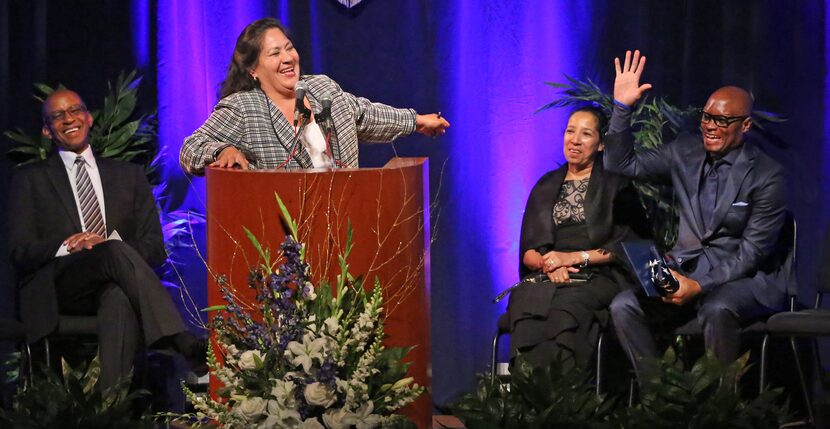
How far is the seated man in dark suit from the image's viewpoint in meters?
4.61

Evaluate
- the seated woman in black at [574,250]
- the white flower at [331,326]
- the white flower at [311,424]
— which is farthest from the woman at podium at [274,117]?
the white flower at [311,424]

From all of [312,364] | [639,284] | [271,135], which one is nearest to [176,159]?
[271,135]

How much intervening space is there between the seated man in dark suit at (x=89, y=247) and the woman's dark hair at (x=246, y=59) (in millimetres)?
813

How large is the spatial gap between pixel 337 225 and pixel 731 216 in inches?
80.8

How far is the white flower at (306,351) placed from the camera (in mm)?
3168

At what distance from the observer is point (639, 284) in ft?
15.6

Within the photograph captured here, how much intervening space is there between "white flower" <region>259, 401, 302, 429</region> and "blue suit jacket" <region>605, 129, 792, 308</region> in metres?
2.06

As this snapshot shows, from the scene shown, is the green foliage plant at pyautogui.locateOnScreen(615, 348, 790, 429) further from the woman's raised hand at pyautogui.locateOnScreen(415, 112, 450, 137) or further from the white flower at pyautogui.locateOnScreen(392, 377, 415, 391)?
A: the woman's raised hand at pyautogui.locateOnScreen(415, 112, 450, 137)

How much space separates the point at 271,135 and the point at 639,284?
5.22ft

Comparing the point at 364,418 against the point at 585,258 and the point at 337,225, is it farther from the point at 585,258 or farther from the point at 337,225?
the point at 585,258

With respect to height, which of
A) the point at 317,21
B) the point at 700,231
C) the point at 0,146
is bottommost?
the point at 700,231

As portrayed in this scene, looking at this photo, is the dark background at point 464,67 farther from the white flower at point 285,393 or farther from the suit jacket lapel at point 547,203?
the white flower at point 285,393

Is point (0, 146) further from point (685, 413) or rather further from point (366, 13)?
point (685, 413)

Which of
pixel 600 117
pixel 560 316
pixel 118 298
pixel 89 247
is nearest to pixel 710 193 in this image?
pixel 600 117
